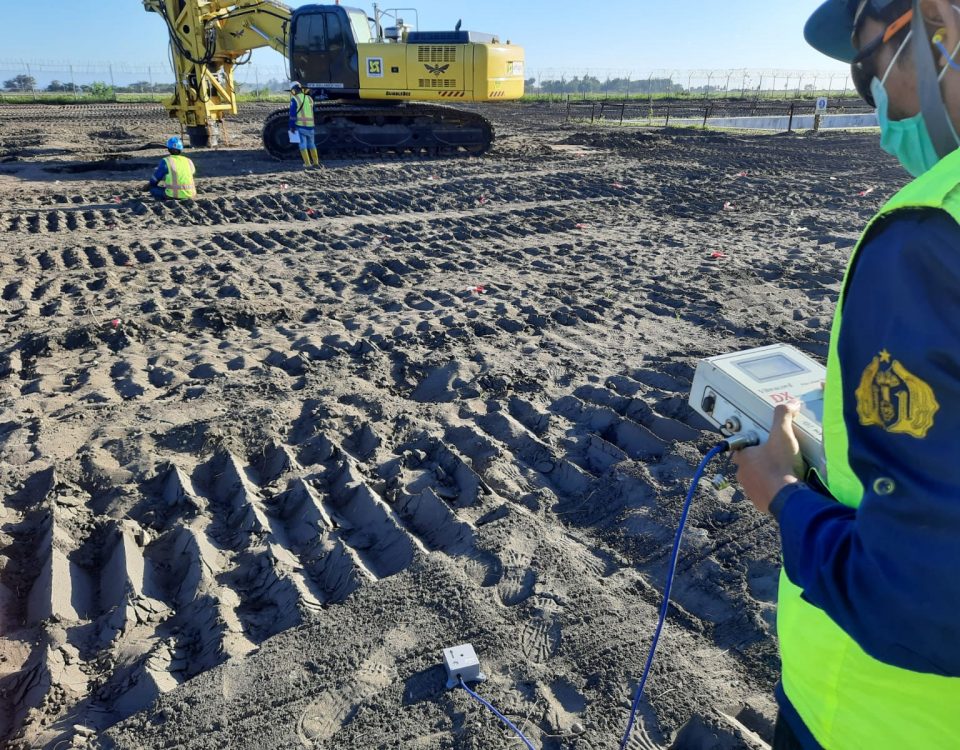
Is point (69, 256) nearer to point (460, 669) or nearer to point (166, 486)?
point (166, 486)

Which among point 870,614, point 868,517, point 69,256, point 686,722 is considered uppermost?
point 868,517

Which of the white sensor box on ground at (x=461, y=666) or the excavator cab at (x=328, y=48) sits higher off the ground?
the excavator cab at (x=328, y=48)

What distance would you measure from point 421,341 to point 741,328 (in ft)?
9.67

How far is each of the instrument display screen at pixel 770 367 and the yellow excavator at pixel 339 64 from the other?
14.8 metres

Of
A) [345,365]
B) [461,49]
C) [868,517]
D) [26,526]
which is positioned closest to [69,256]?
[345,365]

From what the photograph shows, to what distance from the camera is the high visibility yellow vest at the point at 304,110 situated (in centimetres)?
1320

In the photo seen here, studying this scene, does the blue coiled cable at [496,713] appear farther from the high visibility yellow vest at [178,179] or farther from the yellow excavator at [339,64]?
the yellow excavator at [339,64]

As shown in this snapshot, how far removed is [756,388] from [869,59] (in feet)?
2.54

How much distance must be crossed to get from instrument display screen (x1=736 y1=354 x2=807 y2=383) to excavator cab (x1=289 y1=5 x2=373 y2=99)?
1503 cm

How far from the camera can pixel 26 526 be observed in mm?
3492


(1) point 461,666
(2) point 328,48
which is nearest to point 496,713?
(1) point 461,666

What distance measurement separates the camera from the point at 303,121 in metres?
13.4

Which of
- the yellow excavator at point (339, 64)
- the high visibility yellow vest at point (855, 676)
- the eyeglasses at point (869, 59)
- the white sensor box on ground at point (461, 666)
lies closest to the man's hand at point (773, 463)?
the high visibility yellow vest at point (855, 676)

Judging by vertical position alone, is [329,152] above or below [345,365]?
above
